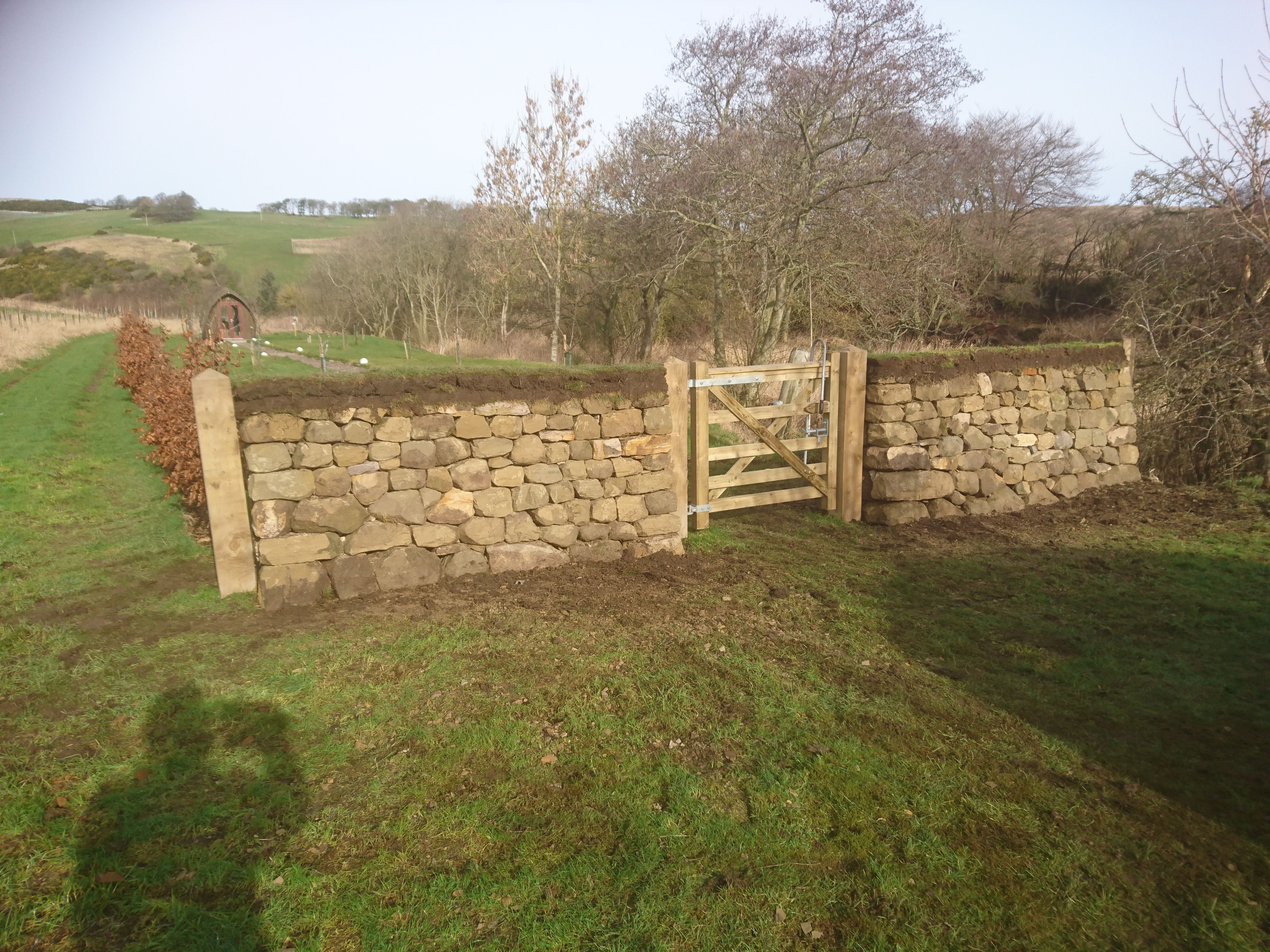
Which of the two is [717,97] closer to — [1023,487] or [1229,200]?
[1229,200]

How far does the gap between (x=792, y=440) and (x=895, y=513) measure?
136 centimetres

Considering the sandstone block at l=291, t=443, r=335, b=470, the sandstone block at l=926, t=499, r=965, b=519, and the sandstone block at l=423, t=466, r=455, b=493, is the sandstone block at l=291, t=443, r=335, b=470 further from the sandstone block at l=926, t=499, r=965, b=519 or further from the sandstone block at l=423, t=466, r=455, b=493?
the sandstone block at l=926, t=499, r=965, b=519

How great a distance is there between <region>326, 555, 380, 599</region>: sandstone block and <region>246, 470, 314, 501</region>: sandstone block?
0.59m

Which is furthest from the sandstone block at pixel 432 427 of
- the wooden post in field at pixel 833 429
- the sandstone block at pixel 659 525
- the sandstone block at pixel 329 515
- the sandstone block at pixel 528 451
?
the wooden post in field at pixel 833 429

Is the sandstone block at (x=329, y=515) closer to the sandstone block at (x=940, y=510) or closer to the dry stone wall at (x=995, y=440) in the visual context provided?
the dry stone wall at (x=995, y=440)

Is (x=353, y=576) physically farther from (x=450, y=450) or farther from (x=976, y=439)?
(x=976, y=439)

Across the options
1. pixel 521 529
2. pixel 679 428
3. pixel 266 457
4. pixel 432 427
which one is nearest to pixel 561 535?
pixel 521 529

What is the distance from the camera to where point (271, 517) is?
5.42 meters

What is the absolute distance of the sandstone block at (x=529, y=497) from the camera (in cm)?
623

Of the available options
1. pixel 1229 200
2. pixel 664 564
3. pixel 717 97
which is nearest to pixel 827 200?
pixel 717 97

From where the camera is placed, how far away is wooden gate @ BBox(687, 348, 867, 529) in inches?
292

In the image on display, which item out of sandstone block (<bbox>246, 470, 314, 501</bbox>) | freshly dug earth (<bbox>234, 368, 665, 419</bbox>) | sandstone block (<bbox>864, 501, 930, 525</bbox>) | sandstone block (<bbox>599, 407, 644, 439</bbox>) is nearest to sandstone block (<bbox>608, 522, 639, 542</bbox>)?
sandstone block (<bbox>599, 407, 644, 439</bbox>)

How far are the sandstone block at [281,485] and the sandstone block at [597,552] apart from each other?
222cm

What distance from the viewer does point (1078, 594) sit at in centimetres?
592
